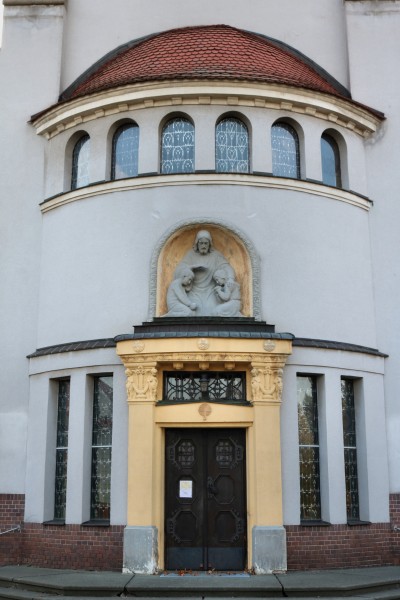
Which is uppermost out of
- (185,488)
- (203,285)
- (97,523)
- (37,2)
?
(37,2)

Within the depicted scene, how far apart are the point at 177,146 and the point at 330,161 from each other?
11.2 ft

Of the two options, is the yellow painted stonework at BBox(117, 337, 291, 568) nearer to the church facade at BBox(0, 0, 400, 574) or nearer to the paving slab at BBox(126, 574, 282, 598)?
the church facade at BBox(0, 0, 400, 574)

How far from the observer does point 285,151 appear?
15.4 m

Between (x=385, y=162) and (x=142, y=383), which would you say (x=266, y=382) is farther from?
(x=385, y=162)

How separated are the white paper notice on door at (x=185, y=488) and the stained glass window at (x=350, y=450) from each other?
315 cm

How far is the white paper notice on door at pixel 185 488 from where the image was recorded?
13.5m

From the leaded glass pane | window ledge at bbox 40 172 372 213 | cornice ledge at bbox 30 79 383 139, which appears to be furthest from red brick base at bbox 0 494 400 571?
cornice ledge at bbox 30 79 383 139

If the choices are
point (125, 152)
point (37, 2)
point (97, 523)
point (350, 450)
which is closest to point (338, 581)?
point (350, 450)

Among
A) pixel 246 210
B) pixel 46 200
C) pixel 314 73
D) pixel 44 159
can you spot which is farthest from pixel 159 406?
pixel 314 73

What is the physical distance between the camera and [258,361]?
13438mm

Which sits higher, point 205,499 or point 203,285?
point 203,285

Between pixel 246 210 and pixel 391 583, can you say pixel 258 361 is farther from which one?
pixel 391 583

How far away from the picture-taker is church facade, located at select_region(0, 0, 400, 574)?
1338 cm

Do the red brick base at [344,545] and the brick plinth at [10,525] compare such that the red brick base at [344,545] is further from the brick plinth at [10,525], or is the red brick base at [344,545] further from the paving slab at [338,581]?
the brick plinth at [10,525]
